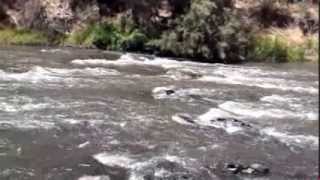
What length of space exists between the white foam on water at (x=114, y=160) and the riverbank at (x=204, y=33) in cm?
1710

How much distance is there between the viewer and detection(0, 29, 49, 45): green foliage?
3206cm

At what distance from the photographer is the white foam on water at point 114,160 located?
504 inches

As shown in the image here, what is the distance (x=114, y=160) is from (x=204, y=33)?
59.0 feet

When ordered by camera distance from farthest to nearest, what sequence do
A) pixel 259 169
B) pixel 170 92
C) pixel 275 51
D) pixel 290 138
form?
pixel 275 51 → pixel 170 92 → pixel 290 138 → pixel 259 169

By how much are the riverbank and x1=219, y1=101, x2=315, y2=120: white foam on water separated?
10805 millimetres

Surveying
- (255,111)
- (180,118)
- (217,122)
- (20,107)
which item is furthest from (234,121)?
(20,107)

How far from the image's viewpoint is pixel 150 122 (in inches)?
645

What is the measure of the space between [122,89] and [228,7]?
1471 cm

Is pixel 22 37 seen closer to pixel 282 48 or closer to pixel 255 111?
pixel 282 48

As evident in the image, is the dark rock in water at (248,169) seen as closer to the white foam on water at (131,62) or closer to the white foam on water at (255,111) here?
the white foam on water at (255,111)

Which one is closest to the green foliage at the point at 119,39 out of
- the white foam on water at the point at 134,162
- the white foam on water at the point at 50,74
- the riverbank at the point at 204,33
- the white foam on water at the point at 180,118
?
the riverbank at the point at 204,33

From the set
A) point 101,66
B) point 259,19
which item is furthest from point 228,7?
point 101,66

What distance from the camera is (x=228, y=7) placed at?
112 feet

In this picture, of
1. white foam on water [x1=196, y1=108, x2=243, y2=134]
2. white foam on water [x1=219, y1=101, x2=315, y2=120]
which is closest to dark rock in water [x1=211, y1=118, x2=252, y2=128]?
white foam on water [x1=196, y1=108, x2=243, y2=134]
